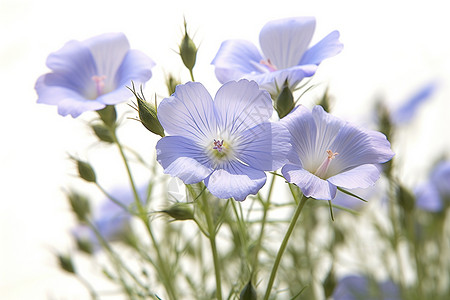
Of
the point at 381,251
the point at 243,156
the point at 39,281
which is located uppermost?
the point at 243,156

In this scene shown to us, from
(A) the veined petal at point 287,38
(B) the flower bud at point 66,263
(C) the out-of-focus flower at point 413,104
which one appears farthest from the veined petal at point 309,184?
(C) the out-of-focus flower at point 413,104

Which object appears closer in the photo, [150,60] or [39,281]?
[150,60]

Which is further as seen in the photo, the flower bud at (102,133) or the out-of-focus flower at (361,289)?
the out-of-focus flower at (361,289)

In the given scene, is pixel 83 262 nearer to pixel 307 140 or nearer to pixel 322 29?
pixel 322 29

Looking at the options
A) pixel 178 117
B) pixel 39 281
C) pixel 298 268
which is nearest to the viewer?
pixel 178 117

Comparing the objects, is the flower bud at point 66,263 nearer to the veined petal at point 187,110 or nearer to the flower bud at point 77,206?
the flower bud at point 77,206

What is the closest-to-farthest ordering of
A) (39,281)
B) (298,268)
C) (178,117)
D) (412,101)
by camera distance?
1. (178,117)
2. (298,268)
3. (412,101)
4. (39,281)

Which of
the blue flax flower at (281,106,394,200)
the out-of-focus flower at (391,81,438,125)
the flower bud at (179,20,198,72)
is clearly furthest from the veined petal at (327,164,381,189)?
the out-of-focus flower at (391,81,438,125)

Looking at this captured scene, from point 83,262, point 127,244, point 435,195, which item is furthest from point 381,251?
point 83,262
